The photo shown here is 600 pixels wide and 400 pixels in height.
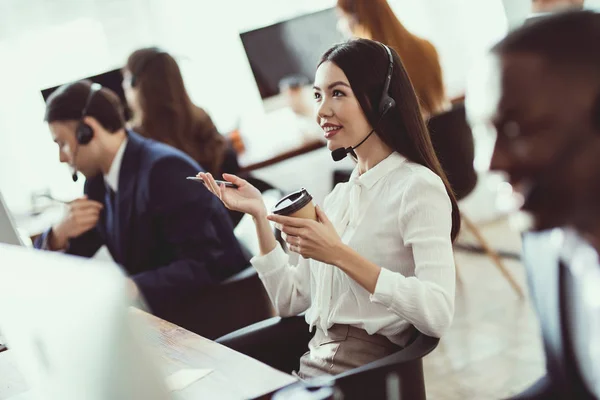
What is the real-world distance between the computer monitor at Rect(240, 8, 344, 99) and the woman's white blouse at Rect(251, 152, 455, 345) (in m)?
2.12

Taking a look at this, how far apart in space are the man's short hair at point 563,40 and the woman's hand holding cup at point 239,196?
3.30ft

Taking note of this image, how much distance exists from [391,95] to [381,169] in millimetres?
158

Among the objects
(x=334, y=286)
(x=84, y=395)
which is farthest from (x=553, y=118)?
(x=334, y=286)

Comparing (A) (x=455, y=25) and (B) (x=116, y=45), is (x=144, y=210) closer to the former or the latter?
(B) (x=116, y=45)

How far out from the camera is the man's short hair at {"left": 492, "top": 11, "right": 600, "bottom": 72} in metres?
0.74

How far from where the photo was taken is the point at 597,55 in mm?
737

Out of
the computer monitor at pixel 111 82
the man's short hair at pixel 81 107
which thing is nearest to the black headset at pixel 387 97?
the man's short hair at pixel 81 107

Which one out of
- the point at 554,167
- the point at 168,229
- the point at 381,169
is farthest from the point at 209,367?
the point at 168,229

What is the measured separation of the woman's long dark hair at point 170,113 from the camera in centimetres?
308

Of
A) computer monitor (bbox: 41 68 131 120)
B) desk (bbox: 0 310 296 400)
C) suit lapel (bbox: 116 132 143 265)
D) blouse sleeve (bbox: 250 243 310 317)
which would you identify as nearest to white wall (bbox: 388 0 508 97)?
computer monitor (bbox: 41 68 131 120)

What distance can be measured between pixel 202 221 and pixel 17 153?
1883mm

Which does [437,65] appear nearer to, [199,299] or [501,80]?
[199,299]

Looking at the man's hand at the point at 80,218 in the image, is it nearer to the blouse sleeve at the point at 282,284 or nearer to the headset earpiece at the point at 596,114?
the blouse sleeve at the point at 282,284

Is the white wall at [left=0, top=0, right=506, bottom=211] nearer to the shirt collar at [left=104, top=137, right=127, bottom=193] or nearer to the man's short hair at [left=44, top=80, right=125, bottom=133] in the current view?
the man's short hair at [left=44, top=80, right=125, bottom=133]
